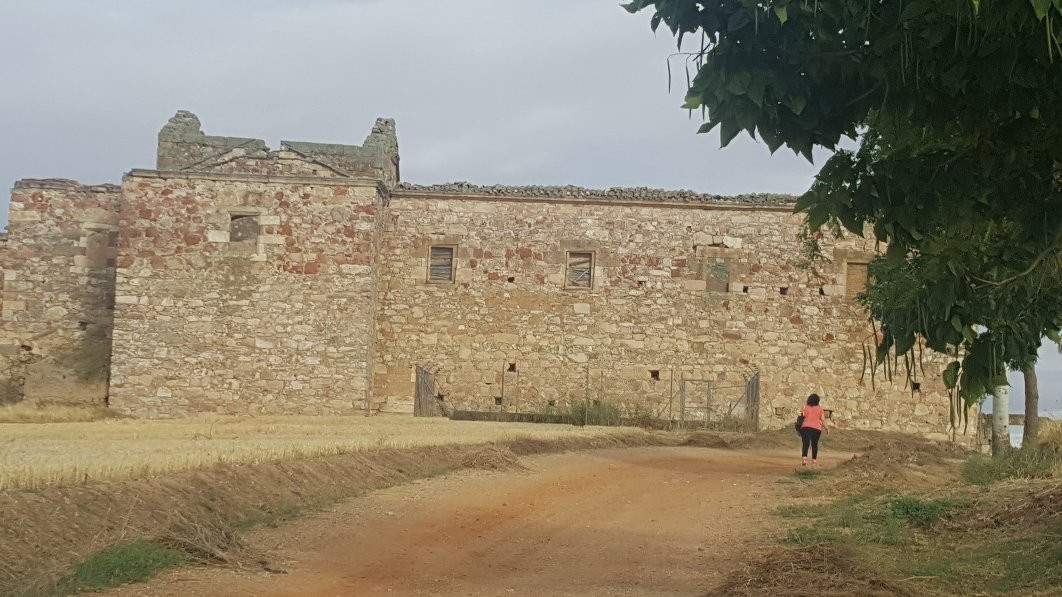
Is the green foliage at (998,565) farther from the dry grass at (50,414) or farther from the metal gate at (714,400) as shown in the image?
the dry grass at (50,414)

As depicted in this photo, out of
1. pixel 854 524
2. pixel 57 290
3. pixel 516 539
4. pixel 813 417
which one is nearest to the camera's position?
pixel 516 539

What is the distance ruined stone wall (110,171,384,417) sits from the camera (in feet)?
84.2

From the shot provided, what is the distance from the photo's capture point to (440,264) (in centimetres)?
2778

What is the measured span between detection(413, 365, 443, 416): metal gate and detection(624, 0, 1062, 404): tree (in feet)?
66.1

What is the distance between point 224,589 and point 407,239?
2033cm

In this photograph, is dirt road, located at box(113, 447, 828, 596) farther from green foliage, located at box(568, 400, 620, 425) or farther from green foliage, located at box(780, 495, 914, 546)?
green foliage, located at box(568, 400, 620, 425)

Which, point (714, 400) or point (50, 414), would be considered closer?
point (50, 414)

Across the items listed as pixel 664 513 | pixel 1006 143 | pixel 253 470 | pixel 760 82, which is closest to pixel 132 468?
pixel 253 470

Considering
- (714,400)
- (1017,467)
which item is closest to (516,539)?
(1017,467)

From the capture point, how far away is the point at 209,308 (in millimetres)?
25938

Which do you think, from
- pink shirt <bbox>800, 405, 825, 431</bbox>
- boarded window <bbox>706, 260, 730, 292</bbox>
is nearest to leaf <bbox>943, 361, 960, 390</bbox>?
pink shirt <bbox>800, 405, 825, 431</bbox>

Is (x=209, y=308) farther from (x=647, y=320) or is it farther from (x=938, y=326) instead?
(x=938, y=326)

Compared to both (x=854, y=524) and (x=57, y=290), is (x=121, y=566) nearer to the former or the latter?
(x=854, y=524)

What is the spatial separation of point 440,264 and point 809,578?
20.4m
